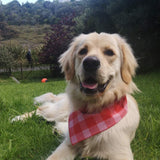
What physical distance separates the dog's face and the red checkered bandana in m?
0.24

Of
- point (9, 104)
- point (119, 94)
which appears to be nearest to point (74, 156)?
point (119, 94)

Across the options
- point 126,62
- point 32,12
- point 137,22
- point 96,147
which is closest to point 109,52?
point 126,62

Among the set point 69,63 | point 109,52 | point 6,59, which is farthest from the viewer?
point 6,59

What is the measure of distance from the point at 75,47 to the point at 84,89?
678 millimetres

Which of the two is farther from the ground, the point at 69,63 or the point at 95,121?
the point at 69,63

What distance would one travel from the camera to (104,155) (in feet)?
5.74

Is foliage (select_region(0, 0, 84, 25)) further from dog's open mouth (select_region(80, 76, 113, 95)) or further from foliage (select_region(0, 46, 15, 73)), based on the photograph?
dog's open mouth (select_region(80, 76, 113, 95))

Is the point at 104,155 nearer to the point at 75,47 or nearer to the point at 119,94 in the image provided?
the point at 119,94

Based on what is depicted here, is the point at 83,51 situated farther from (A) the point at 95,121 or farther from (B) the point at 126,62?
(A) the point at 95,121

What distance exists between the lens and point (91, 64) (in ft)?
6.05

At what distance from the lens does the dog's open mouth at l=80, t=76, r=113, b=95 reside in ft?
6.30

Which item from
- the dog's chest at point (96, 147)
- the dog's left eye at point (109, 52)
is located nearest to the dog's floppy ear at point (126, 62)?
the dog's left eye at point (109, 52)

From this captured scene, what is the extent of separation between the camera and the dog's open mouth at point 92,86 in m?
1.92

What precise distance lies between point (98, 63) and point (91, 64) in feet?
0.23
